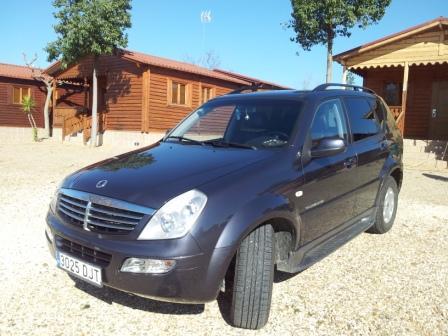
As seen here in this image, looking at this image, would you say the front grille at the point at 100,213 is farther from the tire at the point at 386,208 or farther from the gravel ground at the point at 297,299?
the tire at the point at 386,208

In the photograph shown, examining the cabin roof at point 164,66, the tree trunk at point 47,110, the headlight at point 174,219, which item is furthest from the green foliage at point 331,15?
the headlight at point 174,219

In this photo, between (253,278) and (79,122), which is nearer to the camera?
(253,278)

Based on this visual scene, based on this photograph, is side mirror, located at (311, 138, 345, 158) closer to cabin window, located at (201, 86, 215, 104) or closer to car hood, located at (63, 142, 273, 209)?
car hood, located at (63, 142, 273, 209)

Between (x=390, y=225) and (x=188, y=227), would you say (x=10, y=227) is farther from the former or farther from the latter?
(x=390, y=225)

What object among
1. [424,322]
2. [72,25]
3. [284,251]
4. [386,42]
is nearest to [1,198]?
[284,251]

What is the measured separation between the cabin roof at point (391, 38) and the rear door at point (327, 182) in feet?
37.0

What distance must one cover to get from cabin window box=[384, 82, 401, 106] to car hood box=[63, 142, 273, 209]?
1507 cm

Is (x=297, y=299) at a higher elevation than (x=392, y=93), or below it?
below

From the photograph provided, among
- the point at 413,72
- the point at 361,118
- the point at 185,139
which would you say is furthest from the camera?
the point at 413,72

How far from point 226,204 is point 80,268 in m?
1.13

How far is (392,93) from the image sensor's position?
55.3ft

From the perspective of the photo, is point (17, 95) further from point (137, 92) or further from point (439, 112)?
point (439, 112)

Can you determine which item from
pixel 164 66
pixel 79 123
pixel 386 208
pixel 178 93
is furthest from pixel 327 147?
pixel 79 123

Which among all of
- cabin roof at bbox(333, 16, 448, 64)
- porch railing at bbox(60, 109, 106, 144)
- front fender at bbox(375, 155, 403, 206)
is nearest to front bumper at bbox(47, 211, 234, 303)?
front fender at bbox(375, 155, 403, 206)
